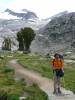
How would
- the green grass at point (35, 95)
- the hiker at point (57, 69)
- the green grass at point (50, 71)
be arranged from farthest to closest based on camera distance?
the green grass at point (50, 71), the hiker at point (57, 69), the green grass at point (35, 95)

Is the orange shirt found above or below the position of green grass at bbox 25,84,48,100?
above

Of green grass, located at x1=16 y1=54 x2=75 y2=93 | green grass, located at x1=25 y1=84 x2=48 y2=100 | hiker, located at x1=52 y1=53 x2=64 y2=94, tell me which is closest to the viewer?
green grass, located at x1=25 y1=84 x2=48 y2=100

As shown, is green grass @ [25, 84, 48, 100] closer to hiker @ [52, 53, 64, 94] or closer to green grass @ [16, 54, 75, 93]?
hiker @ [52, 53, 64, 94]

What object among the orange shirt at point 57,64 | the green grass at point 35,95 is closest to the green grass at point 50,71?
the orange shirt at point 57,64

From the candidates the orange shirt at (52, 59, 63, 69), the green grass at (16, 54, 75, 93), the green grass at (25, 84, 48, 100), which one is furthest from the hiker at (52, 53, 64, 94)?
the green grass at (16, 54, 75, 93)

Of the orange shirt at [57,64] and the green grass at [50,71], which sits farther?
the green grass at [50,71]

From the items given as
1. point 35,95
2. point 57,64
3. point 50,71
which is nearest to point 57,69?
point 57,64

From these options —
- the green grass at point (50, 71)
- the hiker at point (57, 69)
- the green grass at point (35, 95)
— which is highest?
the hiker at point (57, 69)

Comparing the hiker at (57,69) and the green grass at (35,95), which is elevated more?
the hiker at (57,69)

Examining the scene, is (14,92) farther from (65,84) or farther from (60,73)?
(65,84)

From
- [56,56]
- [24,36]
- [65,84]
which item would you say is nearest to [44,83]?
[65,84]

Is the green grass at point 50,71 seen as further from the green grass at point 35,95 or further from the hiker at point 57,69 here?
the green grass at point 35,95

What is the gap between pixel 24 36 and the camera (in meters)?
174

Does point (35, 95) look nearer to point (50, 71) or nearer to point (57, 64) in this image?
point (57, 64)
